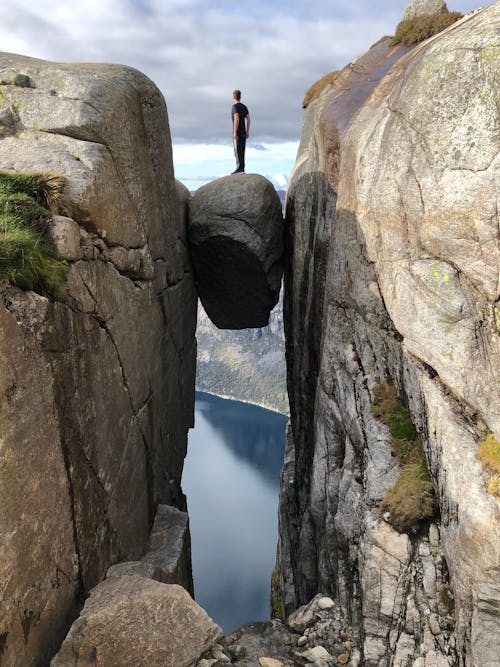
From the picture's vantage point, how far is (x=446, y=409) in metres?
10.6

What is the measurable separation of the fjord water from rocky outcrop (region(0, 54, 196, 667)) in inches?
2273

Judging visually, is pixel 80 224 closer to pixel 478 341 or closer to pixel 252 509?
pixel 478 341

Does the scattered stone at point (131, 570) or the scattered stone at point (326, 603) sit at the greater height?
the scattered stone at point (131, 570)

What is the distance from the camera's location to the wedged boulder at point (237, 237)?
850 inches

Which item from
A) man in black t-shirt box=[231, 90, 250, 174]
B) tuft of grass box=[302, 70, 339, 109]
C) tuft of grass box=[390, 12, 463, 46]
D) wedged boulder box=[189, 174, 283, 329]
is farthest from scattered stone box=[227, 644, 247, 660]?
tuft of grass box=[302, 70, 339, 109]

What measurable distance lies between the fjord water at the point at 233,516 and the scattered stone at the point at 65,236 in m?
63.2

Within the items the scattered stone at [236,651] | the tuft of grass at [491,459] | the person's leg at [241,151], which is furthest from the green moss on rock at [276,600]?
the person's leg at [241,151]

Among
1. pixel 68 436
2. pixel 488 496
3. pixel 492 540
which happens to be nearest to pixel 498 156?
pixel 488 496

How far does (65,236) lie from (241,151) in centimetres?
1483

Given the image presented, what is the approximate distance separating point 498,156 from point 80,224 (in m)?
9.03

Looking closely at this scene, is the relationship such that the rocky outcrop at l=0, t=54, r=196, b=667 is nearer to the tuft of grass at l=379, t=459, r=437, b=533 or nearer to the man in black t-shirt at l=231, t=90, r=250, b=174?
the man in black t-shirt at l=231, t=90, r=250, b=174

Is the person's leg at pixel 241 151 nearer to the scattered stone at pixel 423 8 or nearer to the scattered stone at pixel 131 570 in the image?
the scattered stone at pixel 423 8

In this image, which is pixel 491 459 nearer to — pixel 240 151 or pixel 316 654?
pixel 316 654

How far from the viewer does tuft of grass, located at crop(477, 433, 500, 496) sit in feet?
29.9
